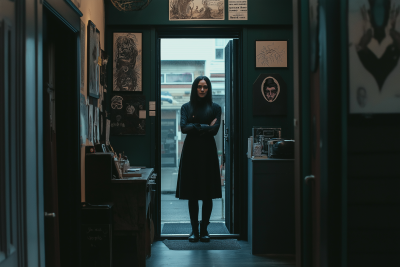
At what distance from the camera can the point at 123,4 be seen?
2.80m

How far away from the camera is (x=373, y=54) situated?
1.33 m

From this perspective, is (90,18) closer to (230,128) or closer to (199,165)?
(199,165)

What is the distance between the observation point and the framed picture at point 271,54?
3.69 metres

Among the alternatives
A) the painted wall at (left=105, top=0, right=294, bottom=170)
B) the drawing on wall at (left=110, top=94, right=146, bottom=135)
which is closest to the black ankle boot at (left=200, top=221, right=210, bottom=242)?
the painted wall at (left=105, top=0, right=294, bottom=170)

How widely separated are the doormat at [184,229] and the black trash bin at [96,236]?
154cm

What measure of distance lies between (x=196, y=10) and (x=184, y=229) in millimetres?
2539

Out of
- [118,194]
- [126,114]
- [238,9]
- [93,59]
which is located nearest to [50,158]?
[118,194]

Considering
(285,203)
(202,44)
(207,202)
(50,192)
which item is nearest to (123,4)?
(50,192)

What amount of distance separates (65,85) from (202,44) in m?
5.55

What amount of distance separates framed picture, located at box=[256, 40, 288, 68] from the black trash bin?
2310mm

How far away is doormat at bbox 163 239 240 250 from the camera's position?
3.39 meters

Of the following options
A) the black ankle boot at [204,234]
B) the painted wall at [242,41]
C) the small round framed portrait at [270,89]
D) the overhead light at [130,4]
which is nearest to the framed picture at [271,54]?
the painted wall at [242,41]

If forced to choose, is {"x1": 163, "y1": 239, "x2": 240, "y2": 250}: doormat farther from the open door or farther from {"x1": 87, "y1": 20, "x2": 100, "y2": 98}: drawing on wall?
{"x1": 87, "y1": 20, "x2": 100, "y2": 98}: drawing on wall

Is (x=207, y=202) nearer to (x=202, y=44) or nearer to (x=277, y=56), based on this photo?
(x=277, y=56)
